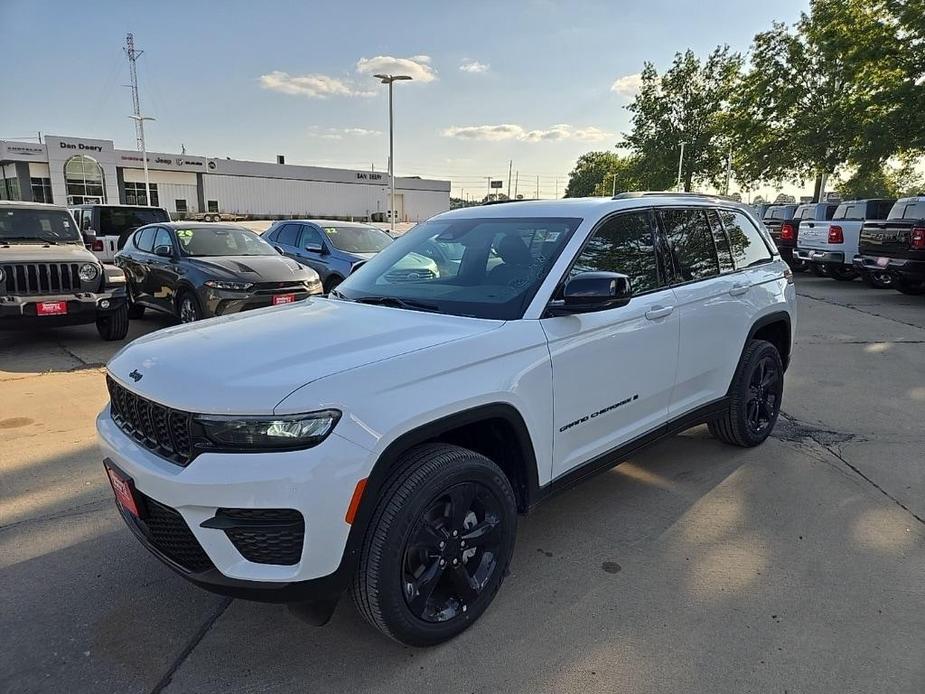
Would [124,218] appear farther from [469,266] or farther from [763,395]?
[763,395]

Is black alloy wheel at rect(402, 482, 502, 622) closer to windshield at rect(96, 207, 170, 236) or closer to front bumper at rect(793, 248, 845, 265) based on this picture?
windshield at rect(96, 207, 170, 236)

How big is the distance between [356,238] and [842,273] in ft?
39.4

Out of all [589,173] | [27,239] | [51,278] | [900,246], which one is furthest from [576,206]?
[589,173]

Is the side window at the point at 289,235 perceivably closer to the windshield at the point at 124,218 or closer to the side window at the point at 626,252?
the windshield at the point at 124,218

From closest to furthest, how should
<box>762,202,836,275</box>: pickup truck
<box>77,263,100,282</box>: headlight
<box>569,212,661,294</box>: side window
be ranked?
<box>569,212,661,294</box>: side window
<box>77,263,100,282</box>: headlight
<box>762,202,836,275</box>: pickup truck

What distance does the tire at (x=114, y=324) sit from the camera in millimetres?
8139

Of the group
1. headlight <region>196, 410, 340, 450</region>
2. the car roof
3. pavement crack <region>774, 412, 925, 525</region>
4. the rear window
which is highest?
the rear window

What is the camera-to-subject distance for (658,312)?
338 cm

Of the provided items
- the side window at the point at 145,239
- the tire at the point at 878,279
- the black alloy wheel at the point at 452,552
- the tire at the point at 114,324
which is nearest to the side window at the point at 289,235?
the side window at the point at 145,239

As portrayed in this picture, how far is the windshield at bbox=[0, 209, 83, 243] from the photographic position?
8.22m

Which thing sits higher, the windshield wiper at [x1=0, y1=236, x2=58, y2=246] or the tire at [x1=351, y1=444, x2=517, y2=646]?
the windshield wiper at [x1=0, y1=236, x2=58, y2=246]

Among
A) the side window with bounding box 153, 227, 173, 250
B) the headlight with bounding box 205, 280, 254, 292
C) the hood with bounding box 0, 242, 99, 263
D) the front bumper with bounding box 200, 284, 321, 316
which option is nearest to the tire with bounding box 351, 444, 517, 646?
the front bumper with bounding box 200, 284, 321, 316

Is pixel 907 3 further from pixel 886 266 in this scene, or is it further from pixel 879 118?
pixel 886 266

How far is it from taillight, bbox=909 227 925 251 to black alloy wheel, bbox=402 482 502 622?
11.7 metres
